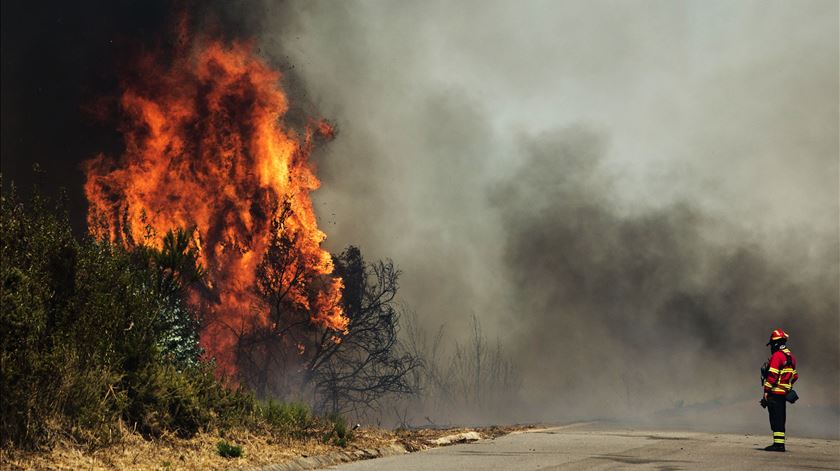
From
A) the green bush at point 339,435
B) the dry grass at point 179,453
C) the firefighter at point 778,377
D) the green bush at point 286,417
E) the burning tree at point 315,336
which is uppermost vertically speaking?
the burning tree at point 315,336

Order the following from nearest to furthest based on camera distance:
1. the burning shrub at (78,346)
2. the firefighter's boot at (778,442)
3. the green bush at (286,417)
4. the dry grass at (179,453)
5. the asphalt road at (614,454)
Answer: the dry grass at (179,453)
the burning shrub at (78,346)
the asphalt road at (614,454)
the green bush at (286,417)
the firefighter's boot at (778,442)

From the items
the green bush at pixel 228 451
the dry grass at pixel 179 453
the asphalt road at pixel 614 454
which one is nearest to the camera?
the dry grass at pixel 179 453

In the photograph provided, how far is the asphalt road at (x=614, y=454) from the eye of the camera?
12.6 meters

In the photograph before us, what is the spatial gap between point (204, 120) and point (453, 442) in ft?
65.2

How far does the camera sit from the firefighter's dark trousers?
1588 centimetres

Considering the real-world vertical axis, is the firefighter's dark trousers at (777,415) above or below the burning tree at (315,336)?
below

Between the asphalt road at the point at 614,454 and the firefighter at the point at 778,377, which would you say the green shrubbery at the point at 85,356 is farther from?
the firefighter at the point at 778,377

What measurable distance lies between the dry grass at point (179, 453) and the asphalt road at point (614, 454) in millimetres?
940

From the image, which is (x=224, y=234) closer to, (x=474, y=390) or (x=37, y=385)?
(x=474, y=390)

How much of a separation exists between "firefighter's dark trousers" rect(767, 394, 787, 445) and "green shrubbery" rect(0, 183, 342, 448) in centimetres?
863

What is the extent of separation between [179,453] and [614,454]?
710cm

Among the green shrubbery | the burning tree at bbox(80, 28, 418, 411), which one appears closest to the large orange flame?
the burning tree at bbox(80, 28, 418, 411)

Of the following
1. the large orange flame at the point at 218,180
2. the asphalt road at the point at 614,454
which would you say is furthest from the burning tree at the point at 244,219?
the asphalt road at the point at 614,454

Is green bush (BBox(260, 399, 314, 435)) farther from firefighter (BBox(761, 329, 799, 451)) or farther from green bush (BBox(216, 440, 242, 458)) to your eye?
firefighter (BBox(761, 329, 799, 451))
